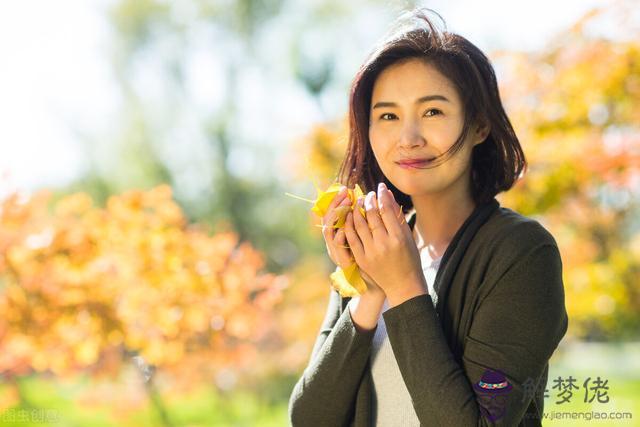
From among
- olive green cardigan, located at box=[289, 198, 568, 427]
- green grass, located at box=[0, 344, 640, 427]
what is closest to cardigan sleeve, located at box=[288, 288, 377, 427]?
olive green cardigan, located at box=[289, 198, 568, 427]

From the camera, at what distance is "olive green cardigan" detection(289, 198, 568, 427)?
2.99ft

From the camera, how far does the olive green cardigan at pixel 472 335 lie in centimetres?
91

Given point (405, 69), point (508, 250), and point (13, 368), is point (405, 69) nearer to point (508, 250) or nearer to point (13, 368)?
point (508, 250)

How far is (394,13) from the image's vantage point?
1350mm

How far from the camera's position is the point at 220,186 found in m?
8.59

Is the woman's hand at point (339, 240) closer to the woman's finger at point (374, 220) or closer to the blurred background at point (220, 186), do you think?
the woman's finger at point (374, 220)

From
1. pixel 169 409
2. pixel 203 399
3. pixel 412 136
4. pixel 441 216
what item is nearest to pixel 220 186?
pixel 203 399

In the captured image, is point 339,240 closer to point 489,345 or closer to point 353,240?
point 353,240

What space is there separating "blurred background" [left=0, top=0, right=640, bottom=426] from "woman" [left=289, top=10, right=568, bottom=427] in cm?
19

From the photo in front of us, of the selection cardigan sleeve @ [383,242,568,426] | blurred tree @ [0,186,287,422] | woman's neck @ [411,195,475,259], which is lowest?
cardigan sleeve @ [383,242,568,426]

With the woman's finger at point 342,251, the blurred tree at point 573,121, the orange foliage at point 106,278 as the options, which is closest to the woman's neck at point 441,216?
the woman's finger at point 342,251

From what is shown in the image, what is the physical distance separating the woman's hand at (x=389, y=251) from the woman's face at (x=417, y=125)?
0.12 metres

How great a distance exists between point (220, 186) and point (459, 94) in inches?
302

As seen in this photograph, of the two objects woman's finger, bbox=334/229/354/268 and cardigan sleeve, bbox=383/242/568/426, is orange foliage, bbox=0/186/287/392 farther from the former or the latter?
cardigan sleeve, bbox=383/242/568/426
